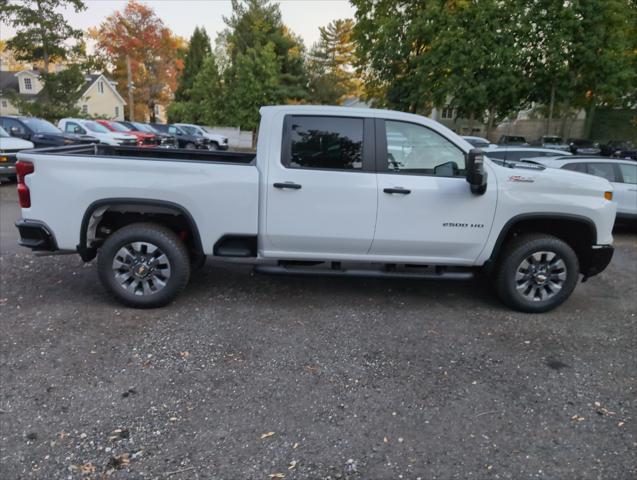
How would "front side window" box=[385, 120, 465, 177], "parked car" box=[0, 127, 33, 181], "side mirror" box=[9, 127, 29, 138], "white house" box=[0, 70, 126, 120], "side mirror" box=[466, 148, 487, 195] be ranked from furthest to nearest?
"white house" box=[0, 70, 126, 120] < "side mirror" box=[9, 127, 29, 138] < "parked car" box=[0, 127, 33, 181] < "front side window" box=[385, 120, 465, 177] < "side mirror" box=[466, 148, 487, 195]

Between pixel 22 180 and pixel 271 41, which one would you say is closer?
pixel 22 180

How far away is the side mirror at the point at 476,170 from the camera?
4000 millimetres

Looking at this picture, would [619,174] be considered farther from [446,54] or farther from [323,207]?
[446,54]

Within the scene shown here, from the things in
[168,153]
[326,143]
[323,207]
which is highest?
[326,143]

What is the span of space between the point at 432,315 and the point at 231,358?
208 centimetres

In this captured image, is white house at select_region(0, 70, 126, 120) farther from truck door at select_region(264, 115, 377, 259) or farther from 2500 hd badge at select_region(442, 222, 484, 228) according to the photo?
2500 hd badge at select_region(442, 222, 484, 228)

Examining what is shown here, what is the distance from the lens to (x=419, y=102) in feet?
85.7

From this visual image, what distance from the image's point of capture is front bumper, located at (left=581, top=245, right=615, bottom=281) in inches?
180

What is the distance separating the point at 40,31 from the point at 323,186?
107ft

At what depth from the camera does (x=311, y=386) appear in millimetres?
3295

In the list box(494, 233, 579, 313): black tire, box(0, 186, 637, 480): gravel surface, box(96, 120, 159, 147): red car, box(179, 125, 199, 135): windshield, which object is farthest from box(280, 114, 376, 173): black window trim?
box(179, 125, 199, 135): windshield

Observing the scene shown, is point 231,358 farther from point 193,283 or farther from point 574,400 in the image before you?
point 574,400

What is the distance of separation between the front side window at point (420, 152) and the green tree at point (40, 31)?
32.3 meters

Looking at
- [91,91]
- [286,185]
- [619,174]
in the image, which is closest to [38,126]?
[286,185]
